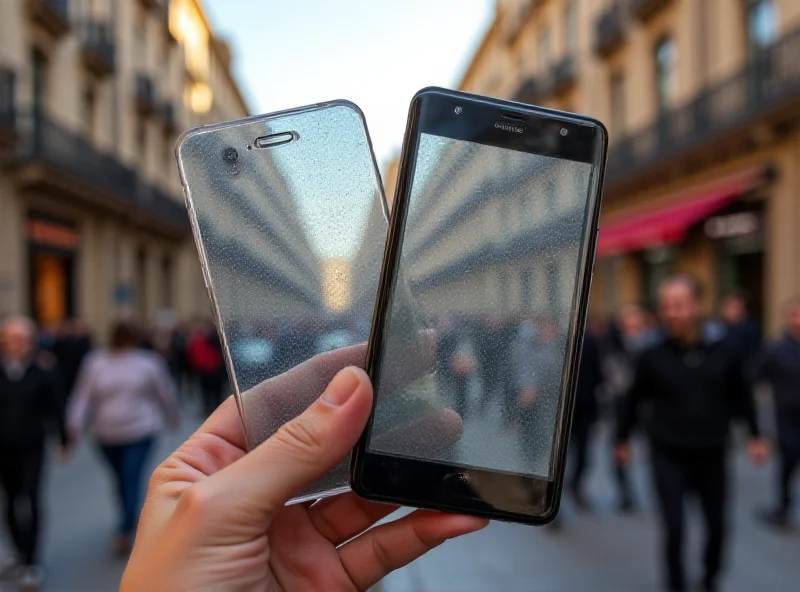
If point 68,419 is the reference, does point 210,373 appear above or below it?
below

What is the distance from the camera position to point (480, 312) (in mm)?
1407

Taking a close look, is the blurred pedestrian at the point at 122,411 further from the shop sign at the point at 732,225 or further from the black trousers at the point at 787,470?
the shop sign at the point at 732,225

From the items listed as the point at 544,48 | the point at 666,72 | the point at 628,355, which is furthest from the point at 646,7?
the point at 628,355

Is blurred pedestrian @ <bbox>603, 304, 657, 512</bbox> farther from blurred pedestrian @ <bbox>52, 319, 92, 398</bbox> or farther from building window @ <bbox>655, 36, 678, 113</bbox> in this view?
blurred pedestrian @ <bbox>52, 319, 92, 398</bbox>

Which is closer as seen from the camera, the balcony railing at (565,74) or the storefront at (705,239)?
the storefront at (705,239)

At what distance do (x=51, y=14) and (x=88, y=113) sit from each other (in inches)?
109

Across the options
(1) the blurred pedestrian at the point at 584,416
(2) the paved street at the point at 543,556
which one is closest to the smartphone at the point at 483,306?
(2) the paved street at the point at 543,556

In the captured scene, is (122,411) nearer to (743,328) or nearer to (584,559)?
(584,559)

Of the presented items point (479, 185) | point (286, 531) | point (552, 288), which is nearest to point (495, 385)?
point (552, 288)

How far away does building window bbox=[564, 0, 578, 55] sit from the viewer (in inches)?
904

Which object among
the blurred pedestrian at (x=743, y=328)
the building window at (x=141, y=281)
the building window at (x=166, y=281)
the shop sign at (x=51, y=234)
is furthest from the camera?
the building window at (x=166, y=281)

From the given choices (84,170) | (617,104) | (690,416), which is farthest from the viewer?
(617,104)

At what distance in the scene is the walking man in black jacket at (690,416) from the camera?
177 inches

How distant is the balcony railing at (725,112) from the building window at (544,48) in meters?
6.94
